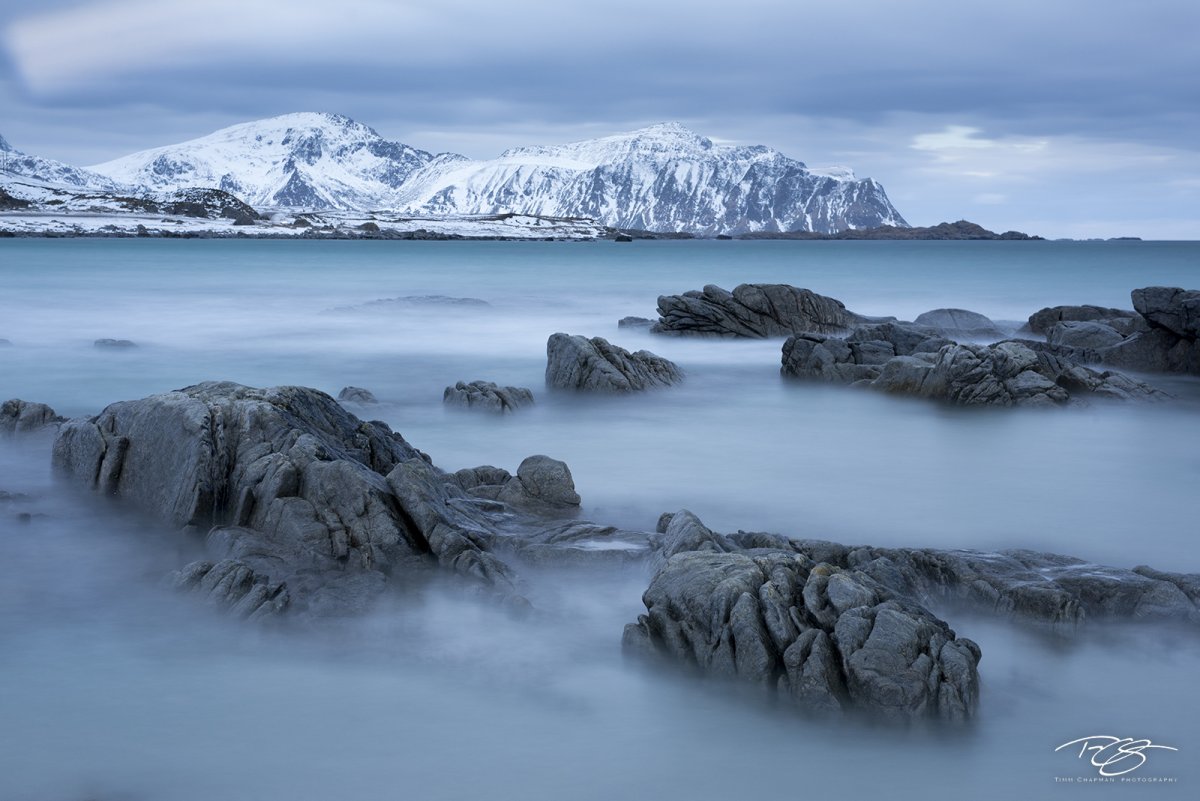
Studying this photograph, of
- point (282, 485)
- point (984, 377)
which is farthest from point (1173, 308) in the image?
point (282, 485)

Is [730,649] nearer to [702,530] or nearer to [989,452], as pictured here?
[702,530]

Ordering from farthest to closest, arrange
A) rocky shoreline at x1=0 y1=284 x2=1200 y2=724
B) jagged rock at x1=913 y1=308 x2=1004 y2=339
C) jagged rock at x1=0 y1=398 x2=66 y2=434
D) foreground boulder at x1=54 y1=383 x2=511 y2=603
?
jagged rock at x1=913 y1=308 x2=1004 y2=339 < jagged rock at x1=0 y1=398 x2=66 y2=434 < foreground boulder at x1=54 y1=383 x2=511 y2=603 < rocky shoreline at x1=0 y1=284 x2=1200 y2=724

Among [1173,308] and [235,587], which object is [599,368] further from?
[1173,308]

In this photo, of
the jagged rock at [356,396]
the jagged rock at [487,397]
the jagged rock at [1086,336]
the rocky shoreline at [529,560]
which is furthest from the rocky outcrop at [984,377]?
the rocky shoreline at [529,560]

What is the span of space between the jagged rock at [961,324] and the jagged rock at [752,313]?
241 cm

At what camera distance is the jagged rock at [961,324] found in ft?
100

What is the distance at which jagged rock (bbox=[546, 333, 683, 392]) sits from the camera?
65.6 ft

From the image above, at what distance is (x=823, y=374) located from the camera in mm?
22188

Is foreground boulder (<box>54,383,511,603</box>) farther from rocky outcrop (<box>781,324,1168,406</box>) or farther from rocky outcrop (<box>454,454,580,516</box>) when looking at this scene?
rocky outcrop (<box>781,324,1168,406</box>)

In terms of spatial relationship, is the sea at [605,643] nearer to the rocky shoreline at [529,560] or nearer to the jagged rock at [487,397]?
the rocky shoreline at [529,560]

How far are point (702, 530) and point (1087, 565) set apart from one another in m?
3.44
